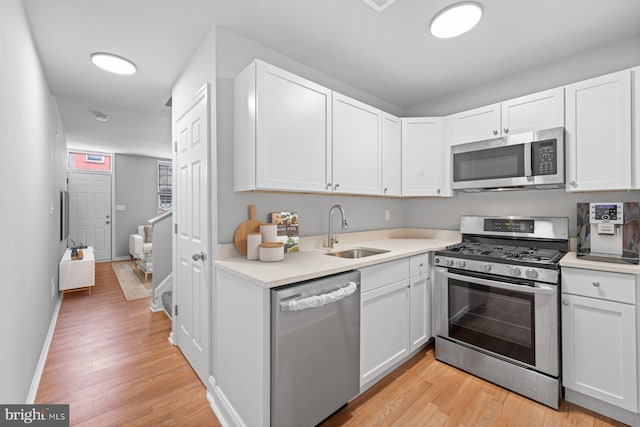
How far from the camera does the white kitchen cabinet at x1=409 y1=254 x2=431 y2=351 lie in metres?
2.23

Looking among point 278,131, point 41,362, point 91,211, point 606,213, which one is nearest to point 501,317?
point 606,213

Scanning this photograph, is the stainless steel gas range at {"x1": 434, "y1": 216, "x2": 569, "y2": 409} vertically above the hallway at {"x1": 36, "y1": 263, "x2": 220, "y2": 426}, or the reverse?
the stainless steel gas range at {"x1": 434, "y1": 216, "x2": 569, "y2": 409}

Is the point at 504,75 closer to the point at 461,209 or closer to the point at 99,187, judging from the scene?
the point at 461,209

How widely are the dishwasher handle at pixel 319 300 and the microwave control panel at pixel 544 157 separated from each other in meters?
1.71

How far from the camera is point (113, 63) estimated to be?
2.28 meters

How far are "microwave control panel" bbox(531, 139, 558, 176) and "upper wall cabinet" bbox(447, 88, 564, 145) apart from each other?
147 mm

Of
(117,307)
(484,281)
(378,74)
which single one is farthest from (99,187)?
(484,281)

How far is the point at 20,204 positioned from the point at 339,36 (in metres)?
2.25

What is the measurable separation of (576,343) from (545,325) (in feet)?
0.66

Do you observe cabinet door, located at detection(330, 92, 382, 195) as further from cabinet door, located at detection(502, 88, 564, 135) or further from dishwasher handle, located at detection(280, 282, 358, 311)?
cabinet door, located at detection(502, 88, 564, 135)

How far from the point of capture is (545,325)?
1.81 metres

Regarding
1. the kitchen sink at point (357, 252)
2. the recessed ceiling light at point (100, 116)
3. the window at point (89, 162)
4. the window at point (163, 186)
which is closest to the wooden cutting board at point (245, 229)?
the kitchen sink at point (357, 252)

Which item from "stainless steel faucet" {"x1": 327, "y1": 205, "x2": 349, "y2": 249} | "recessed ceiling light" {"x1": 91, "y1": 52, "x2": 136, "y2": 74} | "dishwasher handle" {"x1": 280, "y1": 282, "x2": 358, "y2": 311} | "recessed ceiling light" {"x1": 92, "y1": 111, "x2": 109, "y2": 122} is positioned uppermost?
"recessed ceiling light" {"x1": 92, "y1": 111, "x2": 109, "y2": 122}

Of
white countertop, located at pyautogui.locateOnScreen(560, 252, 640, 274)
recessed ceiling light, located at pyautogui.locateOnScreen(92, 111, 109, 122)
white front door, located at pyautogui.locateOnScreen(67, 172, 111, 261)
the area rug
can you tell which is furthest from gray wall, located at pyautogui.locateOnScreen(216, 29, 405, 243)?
white front door, located at pyautogui.locateOnScreen(67, 172, 111, 261)
